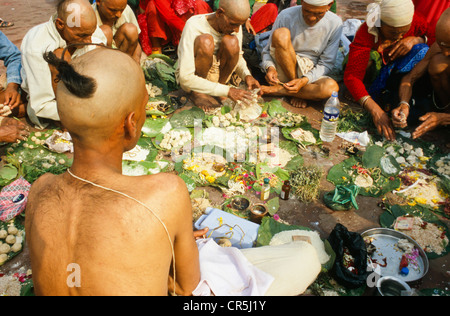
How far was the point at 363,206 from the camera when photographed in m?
3.26

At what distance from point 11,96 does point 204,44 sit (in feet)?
8.30

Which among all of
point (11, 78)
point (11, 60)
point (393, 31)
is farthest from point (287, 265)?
point (11, 60)

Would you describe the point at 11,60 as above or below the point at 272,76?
above

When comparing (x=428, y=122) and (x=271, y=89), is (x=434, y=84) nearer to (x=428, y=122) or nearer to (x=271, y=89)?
(x=428, y=122)

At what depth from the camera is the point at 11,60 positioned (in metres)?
4.14

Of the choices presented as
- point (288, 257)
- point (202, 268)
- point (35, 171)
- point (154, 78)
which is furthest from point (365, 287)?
point (154, 78)

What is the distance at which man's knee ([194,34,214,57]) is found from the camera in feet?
Answer: 13.8

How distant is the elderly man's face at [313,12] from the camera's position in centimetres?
423

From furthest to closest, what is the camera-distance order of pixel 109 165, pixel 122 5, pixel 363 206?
pixel 122 5 < pixel 363 206 < pixel 109 165

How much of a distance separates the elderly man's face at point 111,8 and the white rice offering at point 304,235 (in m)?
3.93

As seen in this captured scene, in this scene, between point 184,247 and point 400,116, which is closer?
point 184,247

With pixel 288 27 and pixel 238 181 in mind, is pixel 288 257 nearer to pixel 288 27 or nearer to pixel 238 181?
pixel 238 181

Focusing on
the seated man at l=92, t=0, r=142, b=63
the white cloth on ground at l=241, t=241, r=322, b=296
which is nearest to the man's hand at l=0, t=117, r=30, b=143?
the seated man at l=92, t=0, r=142, b=63

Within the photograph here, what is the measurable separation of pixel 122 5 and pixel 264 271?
4298 millimetres
